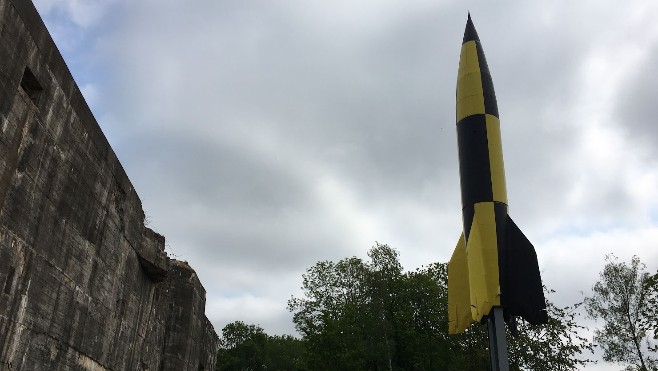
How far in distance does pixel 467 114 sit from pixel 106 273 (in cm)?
1093

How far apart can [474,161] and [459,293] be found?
3.90 metres

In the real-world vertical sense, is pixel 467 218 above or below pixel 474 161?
below

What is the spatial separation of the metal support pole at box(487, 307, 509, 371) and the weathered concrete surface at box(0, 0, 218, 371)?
9.44 m

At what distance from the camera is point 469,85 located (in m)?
15.3

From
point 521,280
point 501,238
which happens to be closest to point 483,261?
point 501,238

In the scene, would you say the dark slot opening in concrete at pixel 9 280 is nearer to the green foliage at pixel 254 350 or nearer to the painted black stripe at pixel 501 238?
the painted black stripe at pixel 501 238

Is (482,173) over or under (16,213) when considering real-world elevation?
over

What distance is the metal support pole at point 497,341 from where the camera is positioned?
12.0 metres

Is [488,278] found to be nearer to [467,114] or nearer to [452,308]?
[452,308]

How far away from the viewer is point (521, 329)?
1005 inches

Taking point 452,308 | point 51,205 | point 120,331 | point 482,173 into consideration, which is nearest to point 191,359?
point 120,331

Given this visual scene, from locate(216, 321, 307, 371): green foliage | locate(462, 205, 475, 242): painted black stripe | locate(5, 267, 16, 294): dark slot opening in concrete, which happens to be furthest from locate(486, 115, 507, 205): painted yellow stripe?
locate(216, 321, 307, 371): green foliage

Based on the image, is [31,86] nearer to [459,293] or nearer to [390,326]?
[459,293]

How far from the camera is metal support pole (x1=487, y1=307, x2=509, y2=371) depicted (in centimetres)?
1203
